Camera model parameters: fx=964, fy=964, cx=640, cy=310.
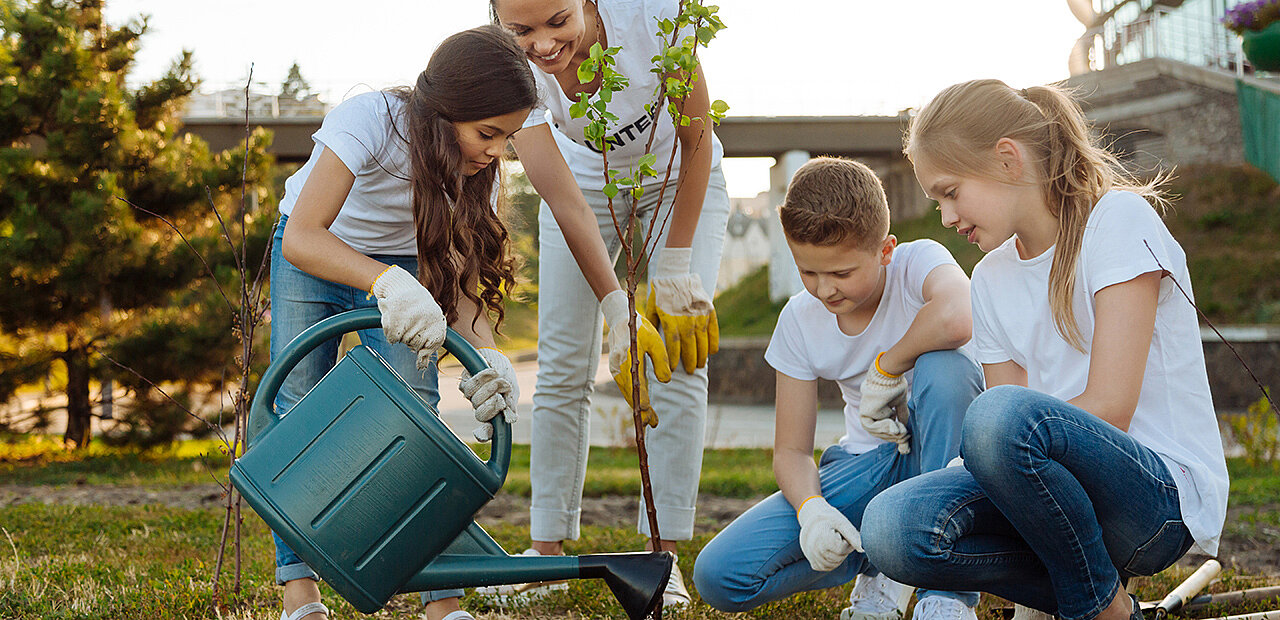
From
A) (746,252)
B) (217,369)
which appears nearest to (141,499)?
(217,369)

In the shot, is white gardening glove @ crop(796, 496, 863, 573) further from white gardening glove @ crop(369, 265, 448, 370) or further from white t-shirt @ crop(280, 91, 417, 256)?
white t-shirt @ crop(280, 91, 417, 256)

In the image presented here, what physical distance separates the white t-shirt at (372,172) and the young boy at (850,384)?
0.79 meters

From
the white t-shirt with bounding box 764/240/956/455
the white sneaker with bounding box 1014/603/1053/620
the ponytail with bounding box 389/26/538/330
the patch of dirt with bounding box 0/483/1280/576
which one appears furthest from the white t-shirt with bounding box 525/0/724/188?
the patch of dirt with bounding box 0/483/1280/576

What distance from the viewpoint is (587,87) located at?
2.42 meters

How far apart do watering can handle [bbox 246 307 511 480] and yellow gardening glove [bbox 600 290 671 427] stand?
44cm

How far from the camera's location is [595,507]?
4551 mm

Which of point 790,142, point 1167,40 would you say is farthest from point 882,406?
point 1167,40

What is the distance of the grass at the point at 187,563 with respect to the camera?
2.12m

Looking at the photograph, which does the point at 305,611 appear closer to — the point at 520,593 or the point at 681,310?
the point at 520,593

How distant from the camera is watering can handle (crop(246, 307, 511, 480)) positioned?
4.96 feet

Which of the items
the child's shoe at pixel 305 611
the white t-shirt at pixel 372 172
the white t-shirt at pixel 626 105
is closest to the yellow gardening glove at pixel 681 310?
the white t-shirt at pixel 626 105

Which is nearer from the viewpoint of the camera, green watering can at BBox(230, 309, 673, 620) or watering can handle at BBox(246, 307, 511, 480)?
green watering can at BBox(230, 309, 673, 620)

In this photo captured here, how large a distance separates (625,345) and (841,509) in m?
0.59

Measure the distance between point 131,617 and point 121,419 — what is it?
16.3ft
